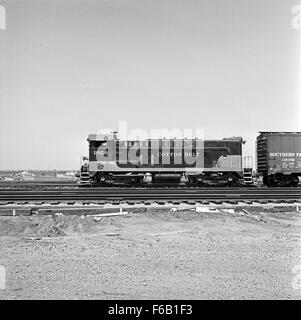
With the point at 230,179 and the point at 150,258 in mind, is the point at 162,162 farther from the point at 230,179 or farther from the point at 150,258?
the point at 150,258

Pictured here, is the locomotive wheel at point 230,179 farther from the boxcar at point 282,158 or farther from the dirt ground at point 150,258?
the dirt ground at point 150,258

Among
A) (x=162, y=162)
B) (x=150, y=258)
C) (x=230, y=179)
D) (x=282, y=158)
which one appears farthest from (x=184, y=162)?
(x=150, y=258)

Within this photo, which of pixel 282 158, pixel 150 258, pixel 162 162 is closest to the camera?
pixel 150 258

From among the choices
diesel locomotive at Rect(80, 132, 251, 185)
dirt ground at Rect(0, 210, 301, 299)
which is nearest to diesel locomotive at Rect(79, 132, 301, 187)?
diesel locomotive at Rect(80, 132, 251, 185)

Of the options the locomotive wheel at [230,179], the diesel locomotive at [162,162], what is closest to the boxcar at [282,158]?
the diesel locomotive at [162,162]

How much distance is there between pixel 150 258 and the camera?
4.51m

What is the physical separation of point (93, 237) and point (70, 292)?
2463mm

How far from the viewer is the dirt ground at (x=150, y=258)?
11.4 feet

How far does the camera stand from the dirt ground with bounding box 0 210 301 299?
3465 millimetres

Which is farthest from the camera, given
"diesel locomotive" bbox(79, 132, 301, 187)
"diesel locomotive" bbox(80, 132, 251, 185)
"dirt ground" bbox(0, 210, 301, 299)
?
"diesel locomotive" bbox(80, 132, 251, 185)

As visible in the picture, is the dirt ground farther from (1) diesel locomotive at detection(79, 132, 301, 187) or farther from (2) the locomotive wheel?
(2) the locomotive wheel

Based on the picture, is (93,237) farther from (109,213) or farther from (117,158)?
(117,158)

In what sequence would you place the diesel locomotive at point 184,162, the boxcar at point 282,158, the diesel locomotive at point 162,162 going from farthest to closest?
the diesel locomotive at point 162,162 < the diesel locomotive at point 184,162 < the boxcar at point 282,158
